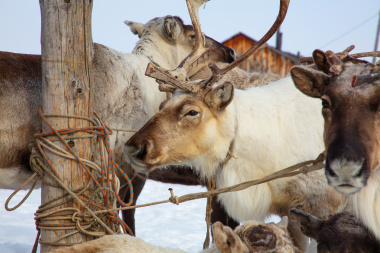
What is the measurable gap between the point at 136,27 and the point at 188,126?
2.41 metres

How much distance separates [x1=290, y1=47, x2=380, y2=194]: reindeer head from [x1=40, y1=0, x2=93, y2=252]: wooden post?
1.45 meters

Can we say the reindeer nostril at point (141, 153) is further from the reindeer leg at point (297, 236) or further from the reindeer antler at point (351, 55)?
the reindeer antler at point (351, 55)

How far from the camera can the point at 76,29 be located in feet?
8.88

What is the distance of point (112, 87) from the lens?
375 cm

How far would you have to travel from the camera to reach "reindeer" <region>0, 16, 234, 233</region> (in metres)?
3.21

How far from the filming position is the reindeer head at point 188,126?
3.07 meters

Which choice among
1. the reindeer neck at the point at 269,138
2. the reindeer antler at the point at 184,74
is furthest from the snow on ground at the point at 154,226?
the reindeer antler at the point at 184,74

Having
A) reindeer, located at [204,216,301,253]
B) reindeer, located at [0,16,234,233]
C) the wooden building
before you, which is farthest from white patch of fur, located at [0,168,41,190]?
the wooden building

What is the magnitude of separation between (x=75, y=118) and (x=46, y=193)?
0.51m

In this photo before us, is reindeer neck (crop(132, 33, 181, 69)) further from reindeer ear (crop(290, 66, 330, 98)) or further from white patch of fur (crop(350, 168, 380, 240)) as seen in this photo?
white patch of fur (crop(350, 168, 380, 240))

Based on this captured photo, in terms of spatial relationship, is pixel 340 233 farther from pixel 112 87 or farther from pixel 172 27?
pixel 172 27

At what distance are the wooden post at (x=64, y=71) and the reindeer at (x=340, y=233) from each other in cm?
139

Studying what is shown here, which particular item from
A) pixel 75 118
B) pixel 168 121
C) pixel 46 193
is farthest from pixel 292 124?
pixel 46 193

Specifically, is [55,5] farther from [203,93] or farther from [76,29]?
[203,93]
